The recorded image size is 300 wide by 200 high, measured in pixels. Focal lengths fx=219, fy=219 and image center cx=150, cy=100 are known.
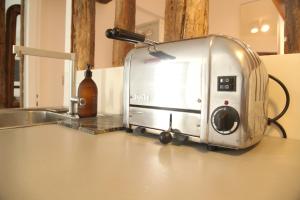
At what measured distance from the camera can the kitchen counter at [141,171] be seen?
0.93ft

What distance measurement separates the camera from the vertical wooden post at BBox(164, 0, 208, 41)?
85 centimetres

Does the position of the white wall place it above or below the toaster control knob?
above

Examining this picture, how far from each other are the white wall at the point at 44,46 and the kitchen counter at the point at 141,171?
1859 mm

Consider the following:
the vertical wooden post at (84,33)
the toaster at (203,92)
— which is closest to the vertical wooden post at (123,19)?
the vertical wooden post at (84,33)

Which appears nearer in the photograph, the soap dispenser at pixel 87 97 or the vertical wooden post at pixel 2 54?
the soap dispenser at pixel 87 97

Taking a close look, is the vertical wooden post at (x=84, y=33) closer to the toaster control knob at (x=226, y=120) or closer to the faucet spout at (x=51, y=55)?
the faucet spout at (x=51, y=55)

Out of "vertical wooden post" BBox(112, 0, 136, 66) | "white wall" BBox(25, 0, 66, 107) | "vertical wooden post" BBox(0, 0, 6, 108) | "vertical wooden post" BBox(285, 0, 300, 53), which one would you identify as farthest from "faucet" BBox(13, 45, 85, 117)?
"vertical wooden post" BBox(0, 0, 6, 108)

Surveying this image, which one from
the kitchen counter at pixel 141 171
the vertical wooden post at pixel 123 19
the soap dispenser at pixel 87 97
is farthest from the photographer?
the vertical wooden post at pixel 123 19

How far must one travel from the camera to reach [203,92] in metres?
0.52

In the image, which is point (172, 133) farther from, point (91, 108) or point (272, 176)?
point (91, 108)

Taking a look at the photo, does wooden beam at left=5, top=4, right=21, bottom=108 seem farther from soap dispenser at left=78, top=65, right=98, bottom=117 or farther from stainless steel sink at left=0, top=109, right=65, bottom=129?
soap dispenser at left=78, top=65, right=98, bottom=117

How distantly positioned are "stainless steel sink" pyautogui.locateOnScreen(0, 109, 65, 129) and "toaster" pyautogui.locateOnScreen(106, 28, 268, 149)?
0.61 meters

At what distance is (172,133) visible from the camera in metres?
0.57

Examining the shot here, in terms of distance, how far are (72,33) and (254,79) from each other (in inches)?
55.9
